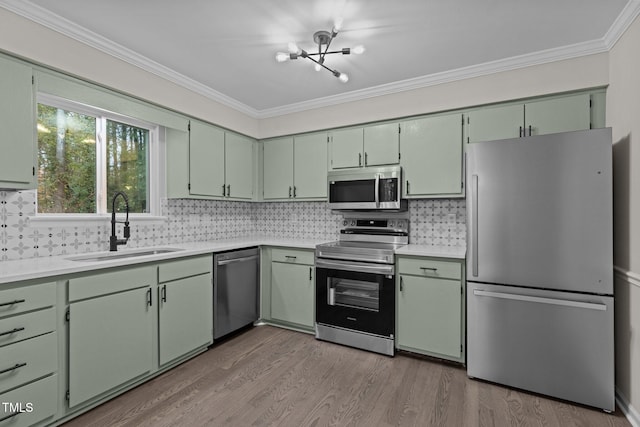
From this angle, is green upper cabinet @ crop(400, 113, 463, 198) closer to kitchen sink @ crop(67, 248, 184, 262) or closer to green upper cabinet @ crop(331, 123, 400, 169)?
green upper cabinet @ crop(331, 123, 400, 169)

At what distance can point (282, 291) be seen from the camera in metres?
3.36

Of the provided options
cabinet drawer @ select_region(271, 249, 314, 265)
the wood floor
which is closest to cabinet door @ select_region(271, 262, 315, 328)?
→ cabinet drawer @ select_region(271, 249, 314, 265)

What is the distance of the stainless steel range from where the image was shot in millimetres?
2756

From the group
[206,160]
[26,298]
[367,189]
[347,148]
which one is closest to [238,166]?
[206,160]

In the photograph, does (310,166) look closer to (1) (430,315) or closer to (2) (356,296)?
(2) (356,296)

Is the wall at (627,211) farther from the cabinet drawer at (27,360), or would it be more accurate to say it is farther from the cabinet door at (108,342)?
the cabinet drawer at (27,360)

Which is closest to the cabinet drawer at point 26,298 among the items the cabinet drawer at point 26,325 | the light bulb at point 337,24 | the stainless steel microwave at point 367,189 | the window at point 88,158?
the cabinet drawer at point 26,325

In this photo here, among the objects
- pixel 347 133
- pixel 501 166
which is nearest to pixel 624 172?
pixel 501 166

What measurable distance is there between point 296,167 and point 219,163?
0.88 meters

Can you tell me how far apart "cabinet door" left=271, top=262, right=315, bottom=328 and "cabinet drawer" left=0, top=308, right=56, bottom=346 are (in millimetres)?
1946

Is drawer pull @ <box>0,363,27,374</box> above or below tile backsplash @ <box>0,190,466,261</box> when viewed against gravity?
below

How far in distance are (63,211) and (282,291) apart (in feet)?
6.69

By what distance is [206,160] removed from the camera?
10.7ft

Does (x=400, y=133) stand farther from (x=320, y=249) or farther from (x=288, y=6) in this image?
(x=288, y=6)
